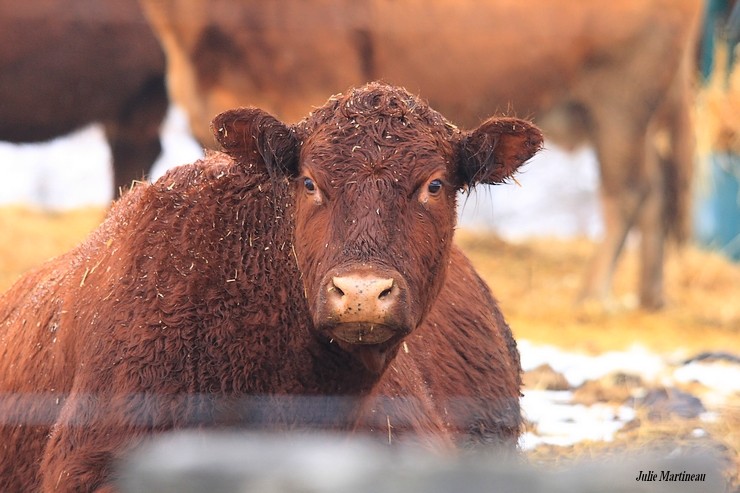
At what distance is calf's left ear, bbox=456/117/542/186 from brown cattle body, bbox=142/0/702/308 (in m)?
5.26

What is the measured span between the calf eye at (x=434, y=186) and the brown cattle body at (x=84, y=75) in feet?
19.3

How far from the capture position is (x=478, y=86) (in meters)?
9.65

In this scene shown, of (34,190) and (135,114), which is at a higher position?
(34,190)

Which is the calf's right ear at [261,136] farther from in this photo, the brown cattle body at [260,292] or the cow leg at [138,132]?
the cow leg at [138,132]

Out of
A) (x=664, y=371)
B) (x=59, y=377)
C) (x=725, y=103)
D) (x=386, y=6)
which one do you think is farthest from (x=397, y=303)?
(x=725, y=103)

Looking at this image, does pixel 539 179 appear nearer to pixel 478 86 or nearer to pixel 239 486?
pixel 478 86

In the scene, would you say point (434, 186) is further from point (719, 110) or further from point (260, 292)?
point (719, 110)

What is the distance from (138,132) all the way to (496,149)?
610 cm

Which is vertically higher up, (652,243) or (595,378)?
(652,243)

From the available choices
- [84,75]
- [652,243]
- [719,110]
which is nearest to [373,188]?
[84,75]

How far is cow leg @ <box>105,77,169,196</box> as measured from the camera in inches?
356

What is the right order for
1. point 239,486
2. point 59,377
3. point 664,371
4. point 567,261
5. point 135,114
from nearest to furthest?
1. point 239,486
2. point 59,377
3. point 664,371
4. point 135,114
5. point 567,261

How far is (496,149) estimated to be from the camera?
3.67m

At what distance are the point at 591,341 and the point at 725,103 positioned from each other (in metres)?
3.95
